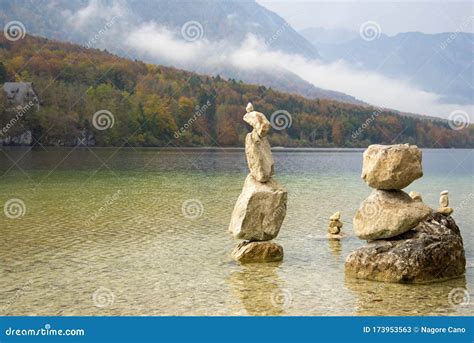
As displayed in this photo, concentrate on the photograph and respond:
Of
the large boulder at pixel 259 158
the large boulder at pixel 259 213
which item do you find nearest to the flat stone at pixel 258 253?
the large boulder at pixel 259 213

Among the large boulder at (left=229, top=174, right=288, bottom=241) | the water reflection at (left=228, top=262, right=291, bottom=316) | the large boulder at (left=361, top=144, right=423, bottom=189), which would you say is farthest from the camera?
the large boulder at (left=229, top=174, right=288, bottom=241)

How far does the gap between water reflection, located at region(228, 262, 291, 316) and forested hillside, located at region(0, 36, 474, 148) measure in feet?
256

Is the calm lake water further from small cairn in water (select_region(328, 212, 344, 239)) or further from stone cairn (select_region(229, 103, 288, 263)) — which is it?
small cairn in water (select_region(328, 212, 344, 239))

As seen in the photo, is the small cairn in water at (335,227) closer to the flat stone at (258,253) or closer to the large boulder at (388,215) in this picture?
the flat stone at (258,253)

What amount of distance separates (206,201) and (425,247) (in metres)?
19.9

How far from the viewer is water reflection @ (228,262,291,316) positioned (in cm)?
1166

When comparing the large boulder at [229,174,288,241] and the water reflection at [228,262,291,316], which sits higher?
the large boulder at [229,174,288,241]

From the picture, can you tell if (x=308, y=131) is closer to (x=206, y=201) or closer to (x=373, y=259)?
(x=206, y=201)

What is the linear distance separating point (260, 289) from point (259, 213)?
3.21 m

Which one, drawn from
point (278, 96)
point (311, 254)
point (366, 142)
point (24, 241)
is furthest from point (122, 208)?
point (366, 142)

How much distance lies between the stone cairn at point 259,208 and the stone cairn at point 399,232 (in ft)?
7.75

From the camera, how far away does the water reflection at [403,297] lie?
11.5 meters

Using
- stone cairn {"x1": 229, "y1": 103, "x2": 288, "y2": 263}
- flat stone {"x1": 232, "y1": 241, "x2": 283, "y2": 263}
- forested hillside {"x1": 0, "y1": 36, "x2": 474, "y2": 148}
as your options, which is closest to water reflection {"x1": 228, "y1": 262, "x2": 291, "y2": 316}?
flat stone {"x1": 232, "y1": 241, "x2": 283, "y2": 263}

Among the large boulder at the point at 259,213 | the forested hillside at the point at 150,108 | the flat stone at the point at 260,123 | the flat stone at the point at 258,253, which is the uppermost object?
the forested hillside at the point at 150,108
